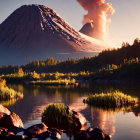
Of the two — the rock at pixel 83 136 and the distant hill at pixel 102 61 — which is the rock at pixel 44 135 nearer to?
the rock at pixel 83 136

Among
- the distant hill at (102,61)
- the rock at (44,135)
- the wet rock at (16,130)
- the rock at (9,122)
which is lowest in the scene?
the rock at (44,135)

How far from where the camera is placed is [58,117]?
54.2 ft

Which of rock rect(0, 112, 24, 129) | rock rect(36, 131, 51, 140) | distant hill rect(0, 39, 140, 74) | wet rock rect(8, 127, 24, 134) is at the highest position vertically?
distant hill rect(0, 39, 140, 74)

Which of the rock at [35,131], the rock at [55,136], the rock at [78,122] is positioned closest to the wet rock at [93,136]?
the rock at [55,136]

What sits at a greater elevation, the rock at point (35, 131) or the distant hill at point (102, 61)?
the distant hill at point (102, 61)

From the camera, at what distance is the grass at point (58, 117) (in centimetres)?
1600

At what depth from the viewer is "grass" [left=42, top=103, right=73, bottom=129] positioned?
16.0 meters

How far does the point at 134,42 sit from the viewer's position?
108 m

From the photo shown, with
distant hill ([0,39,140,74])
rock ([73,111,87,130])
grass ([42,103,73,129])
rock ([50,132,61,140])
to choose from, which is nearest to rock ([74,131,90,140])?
rock ([50,132,61,140])

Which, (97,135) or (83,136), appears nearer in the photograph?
(97,135)

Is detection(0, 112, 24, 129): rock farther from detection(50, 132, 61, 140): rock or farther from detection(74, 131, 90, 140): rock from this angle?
detection(74, 131, 90, 140): rock

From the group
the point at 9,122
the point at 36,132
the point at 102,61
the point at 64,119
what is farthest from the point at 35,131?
the point at 102,61

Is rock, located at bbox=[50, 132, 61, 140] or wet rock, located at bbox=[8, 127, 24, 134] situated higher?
wet rock, located at bbox=[8, 127, 24, 134]

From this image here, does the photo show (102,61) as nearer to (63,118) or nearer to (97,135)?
(63,118)
